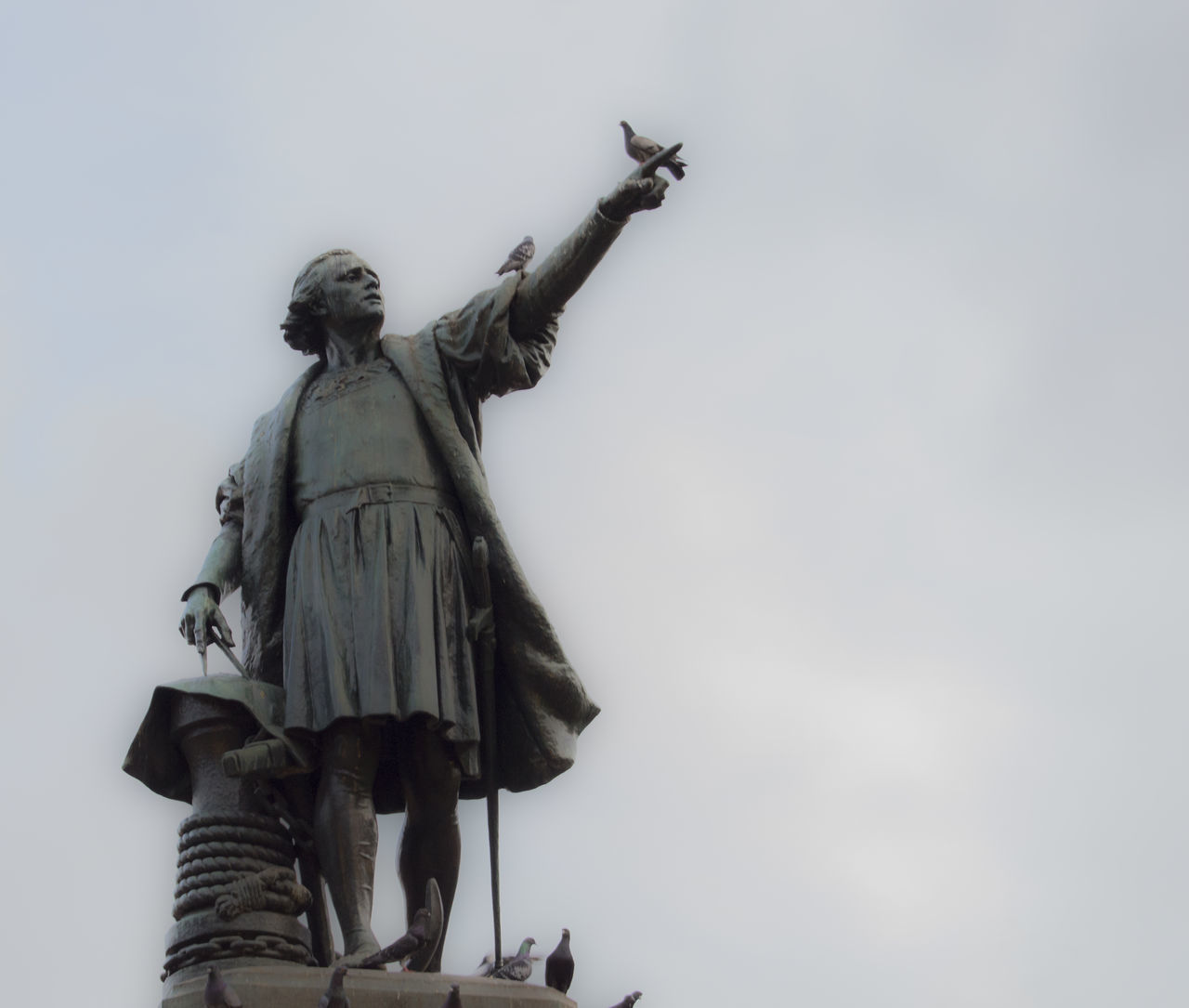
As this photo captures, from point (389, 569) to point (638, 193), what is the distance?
2191 mm

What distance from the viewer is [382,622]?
9477 millimetres

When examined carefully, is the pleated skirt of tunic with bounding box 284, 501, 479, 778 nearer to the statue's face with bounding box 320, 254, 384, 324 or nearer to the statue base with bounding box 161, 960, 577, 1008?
the statue's face with bounding box 320, 254, 384, 324

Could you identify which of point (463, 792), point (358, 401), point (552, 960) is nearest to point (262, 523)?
point (358, 401)

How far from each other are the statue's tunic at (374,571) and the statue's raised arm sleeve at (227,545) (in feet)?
1.41

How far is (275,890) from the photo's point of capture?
8.90m

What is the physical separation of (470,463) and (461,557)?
470 millimetres

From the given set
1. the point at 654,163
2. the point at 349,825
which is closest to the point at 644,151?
the point at 654,163

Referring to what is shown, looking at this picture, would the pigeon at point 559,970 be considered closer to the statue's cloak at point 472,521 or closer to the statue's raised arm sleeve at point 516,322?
the statue's cloak at point 472,521

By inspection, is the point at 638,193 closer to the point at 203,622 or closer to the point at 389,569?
the point at 389,569

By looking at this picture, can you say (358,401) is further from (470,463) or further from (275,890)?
(275,890)

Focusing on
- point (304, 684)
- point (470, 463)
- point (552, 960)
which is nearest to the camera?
point (552, 960)

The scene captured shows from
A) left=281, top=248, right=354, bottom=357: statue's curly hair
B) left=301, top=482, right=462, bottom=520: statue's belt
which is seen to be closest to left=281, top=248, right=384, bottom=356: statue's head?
left=281, top=248, right=354, bottom=357: statue's curly hair

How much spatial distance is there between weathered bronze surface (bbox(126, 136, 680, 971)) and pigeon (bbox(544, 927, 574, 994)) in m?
0.67

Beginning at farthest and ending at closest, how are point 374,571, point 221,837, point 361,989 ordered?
1. point 374,571
2. point 221,837
3. point 361,989
